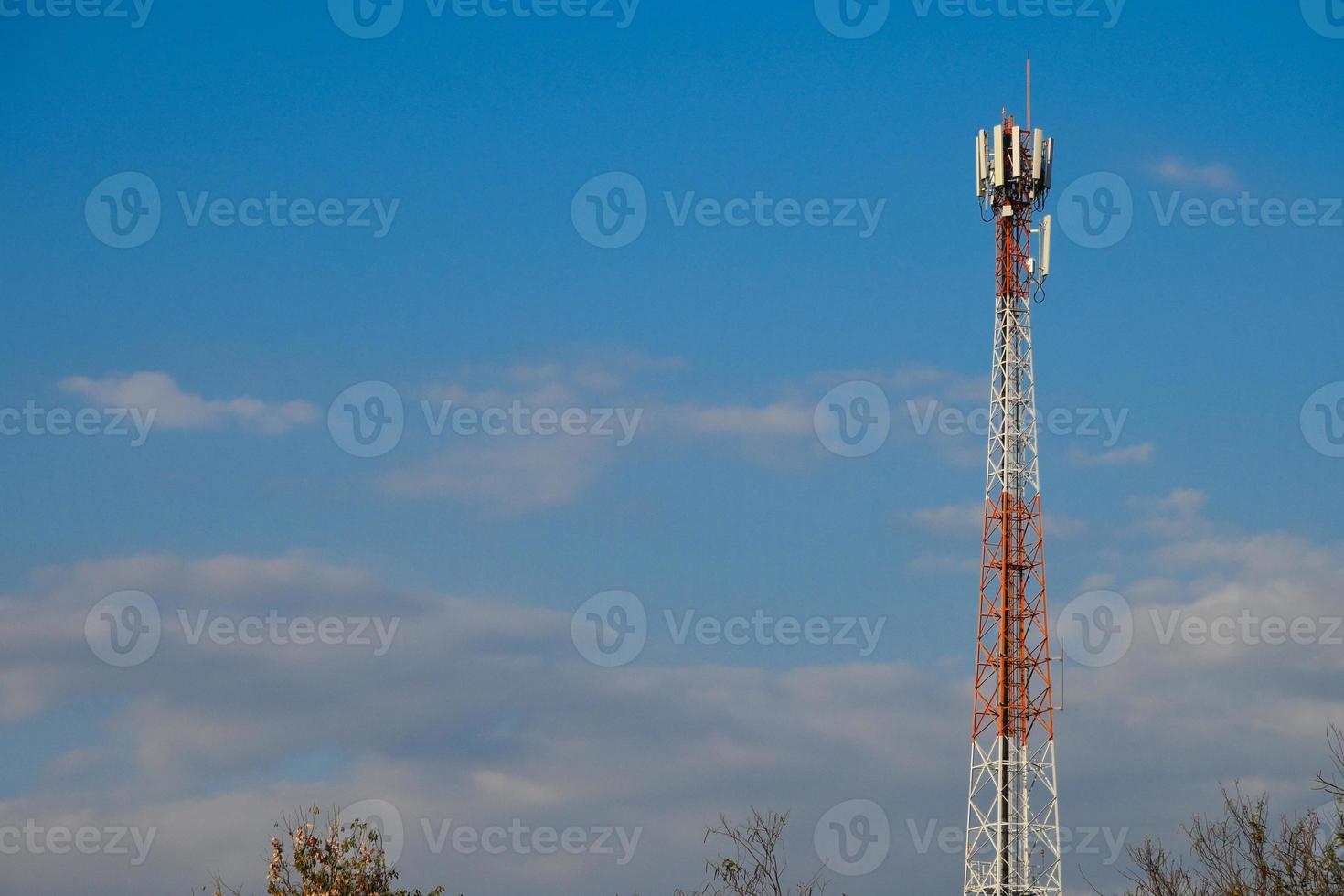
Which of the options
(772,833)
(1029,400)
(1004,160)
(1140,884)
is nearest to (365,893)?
(772,833)

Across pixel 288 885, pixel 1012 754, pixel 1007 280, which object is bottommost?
pixel 288 885

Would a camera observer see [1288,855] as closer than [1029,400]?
Yes

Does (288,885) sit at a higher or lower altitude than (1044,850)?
lower

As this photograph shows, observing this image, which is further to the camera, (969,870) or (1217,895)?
(969,870)

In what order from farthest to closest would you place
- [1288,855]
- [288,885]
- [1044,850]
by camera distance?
[1044,850], [288,885], [1288,855]

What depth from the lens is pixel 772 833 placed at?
3425 cm

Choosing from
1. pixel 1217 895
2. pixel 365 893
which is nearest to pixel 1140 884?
pixel 1217 895

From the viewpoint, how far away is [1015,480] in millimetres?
55938

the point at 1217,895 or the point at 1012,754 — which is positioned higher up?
the point at 1012,754

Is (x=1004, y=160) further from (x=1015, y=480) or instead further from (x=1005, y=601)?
(x=1005, y=601)

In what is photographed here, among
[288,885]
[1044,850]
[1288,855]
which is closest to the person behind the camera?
[1288,855]

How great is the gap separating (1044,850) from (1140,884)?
19593 mm

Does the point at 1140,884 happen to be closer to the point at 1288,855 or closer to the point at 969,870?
the point at 1288,855

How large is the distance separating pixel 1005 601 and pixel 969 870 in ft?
27.5
